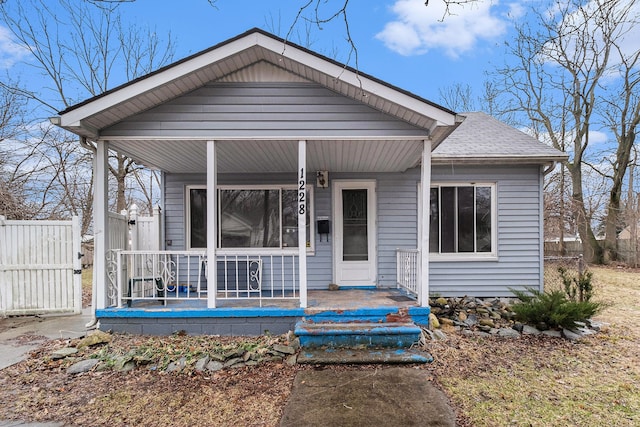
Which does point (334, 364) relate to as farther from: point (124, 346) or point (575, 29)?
point (575, 29)

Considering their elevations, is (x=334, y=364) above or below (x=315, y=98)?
below

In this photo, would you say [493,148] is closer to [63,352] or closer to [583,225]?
[63,352]

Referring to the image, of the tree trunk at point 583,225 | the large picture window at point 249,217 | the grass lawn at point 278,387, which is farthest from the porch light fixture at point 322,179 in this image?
the tree trunk at point 583,225

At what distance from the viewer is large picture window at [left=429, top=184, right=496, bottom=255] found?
6.91 m

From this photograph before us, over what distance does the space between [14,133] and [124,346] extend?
9999 mm

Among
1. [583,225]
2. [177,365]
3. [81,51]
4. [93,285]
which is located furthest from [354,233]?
[583,225]

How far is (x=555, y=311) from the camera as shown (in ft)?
16.3

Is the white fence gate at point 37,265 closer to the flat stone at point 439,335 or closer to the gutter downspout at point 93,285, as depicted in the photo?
the gutter downspout at point 93,285

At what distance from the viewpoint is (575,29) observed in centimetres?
331

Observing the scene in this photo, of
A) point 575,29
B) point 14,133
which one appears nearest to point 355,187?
point 575,29

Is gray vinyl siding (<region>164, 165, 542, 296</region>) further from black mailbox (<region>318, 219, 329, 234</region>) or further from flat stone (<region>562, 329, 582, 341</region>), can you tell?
flat stone (<region>562, 329, 582, 341</region>)

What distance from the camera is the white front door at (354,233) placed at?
22.2 feet

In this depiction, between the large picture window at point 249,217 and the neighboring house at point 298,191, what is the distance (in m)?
0.02

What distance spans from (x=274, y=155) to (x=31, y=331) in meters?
4.27
